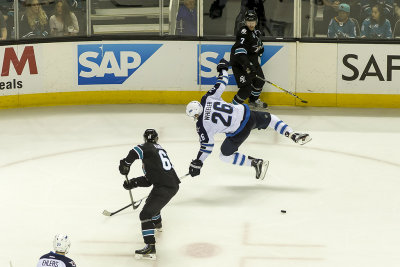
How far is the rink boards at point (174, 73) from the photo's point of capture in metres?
11.6

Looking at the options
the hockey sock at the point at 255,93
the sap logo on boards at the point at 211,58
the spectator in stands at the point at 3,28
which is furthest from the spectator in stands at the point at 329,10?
the spectator in stands at the point at 3,28

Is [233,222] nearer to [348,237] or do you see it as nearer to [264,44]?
[348,237]

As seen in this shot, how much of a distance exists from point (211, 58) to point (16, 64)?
267cm

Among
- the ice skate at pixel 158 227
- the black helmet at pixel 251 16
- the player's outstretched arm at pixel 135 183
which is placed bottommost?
the ice skate at pixel 158 227

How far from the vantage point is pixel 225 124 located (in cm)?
792

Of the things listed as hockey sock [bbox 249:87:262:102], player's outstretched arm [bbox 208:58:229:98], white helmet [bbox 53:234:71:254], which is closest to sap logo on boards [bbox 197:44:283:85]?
hockey sock [bbox 249:87:262:102]

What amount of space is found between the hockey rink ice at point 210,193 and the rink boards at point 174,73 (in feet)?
0.99

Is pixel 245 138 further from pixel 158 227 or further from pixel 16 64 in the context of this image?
pixel 16 64

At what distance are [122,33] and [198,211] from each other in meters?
5.13

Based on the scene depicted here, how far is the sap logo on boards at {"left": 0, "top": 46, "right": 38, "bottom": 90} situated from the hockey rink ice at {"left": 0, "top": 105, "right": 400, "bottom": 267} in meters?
0.37

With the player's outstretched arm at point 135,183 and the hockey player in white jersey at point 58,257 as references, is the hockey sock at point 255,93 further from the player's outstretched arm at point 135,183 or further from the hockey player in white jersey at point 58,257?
the hockey player in white jersey at point 58,257

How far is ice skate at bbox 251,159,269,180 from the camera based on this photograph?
8352mm

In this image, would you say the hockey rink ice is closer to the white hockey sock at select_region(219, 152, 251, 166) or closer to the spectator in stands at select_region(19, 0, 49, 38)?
the white hockey sock at select_region(219, 152, 251, 166)

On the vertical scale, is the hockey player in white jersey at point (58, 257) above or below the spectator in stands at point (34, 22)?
below
